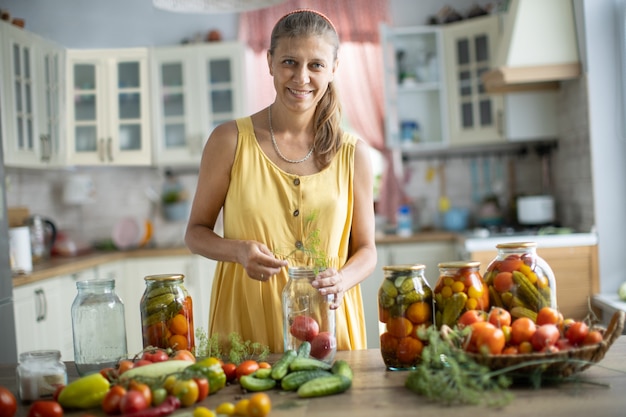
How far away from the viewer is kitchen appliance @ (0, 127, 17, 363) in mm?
3320

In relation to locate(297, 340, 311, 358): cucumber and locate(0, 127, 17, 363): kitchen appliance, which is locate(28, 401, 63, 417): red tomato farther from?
locate(0, 127, 17, 363): kitchen appliance

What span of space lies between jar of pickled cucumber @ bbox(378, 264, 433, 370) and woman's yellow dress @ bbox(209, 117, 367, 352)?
416 millimetres

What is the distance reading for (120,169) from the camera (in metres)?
5.62

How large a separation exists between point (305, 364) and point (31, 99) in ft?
11.9

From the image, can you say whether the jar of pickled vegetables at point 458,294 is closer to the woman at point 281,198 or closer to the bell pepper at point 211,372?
the woman at point 281,198

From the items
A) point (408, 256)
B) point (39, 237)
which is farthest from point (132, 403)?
point (408, 256)

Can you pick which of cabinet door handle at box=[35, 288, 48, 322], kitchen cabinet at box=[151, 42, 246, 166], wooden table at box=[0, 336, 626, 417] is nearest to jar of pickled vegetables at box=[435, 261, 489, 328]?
wooden table at box=[0, 336, 626, 417]

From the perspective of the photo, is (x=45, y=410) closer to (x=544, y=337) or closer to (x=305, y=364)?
(x=305, y=364)

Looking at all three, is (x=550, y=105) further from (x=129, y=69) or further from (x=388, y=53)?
(x=129, y=69)

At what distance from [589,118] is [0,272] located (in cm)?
315

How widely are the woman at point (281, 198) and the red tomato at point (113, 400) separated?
0.61m

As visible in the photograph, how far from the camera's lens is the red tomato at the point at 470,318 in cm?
145


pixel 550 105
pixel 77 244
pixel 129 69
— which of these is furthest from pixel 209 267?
pixel 550 105

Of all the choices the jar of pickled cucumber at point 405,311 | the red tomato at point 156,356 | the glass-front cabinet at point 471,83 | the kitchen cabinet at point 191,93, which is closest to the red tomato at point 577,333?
the jar of pickled cucumber at point 405,311
